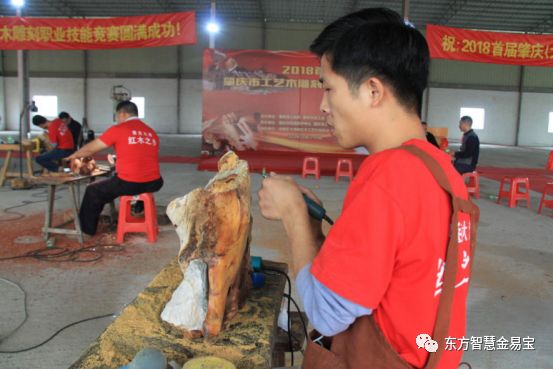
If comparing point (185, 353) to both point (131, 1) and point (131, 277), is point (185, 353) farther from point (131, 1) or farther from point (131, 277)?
point (131, 1)

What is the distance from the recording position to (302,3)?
1633 cm

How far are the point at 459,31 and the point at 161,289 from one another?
8.60 m

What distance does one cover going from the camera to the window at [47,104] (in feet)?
66.0

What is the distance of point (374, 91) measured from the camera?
97 cm

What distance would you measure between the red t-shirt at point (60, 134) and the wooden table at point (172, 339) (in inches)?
266

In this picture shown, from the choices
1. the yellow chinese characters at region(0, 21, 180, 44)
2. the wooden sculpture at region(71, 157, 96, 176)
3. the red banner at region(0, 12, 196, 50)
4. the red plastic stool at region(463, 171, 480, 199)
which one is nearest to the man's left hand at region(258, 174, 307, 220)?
the wooden sculpture at region(71, 157, 96, 176)

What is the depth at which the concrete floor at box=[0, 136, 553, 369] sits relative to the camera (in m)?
2.67

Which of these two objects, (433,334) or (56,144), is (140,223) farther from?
(433,334)

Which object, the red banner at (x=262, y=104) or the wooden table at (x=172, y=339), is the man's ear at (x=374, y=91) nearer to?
the wooden table at (x=172, y=339)

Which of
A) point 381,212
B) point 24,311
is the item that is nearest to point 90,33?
point 24,311

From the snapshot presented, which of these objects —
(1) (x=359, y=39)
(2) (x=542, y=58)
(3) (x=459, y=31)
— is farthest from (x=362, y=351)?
(2) (x=542, y=58)

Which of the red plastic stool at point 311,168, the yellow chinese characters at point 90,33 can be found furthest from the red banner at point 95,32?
the red plastic stool at point 311,168

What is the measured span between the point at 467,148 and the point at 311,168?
3161 mm

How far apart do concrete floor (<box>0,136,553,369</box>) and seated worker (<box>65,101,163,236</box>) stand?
53cm
